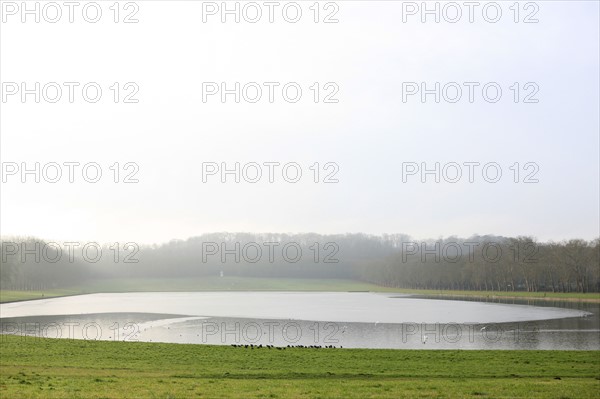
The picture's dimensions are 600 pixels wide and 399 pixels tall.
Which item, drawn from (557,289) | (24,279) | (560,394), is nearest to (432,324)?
(560,394)

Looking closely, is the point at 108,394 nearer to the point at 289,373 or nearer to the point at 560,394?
the point at 289,373

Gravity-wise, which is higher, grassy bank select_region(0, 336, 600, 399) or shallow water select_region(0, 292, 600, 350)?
grassy bank select_region(0, 336, 600, 399)

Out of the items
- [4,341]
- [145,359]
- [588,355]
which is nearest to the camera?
[145,359]

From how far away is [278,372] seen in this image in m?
→ 32.2

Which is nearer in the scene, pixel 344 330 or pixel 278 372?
pixel 278 372

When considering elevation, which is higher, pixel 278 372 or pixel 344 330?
pixel 278 372

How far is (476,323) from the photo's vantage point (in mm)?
72438

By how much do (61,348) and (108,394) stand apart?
20702mm

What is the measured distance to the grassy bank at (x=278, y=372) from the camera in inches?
949

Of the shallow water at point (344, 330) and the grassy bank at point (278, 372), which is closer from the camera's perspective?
the grassy bank at point (278, 372)

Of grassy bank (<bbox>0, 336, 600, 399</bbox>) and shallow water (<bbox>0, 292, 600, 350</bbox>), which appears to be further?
shallow water (<bbox>0, 292, 600, 350</bbox>)

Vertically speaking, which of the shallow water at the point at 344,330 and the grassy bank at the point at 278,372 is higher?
the grassy bank at the point at 278,372

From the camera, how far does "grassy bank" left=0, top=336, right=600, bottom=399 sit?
24094 mm

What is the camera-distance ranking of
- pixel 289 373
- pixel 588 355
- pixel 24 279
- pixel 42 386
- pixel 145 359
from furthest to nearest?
pixel 24 279, pixel 588 355, pixel 145 359, pixel 289 373, pixel 42 386
